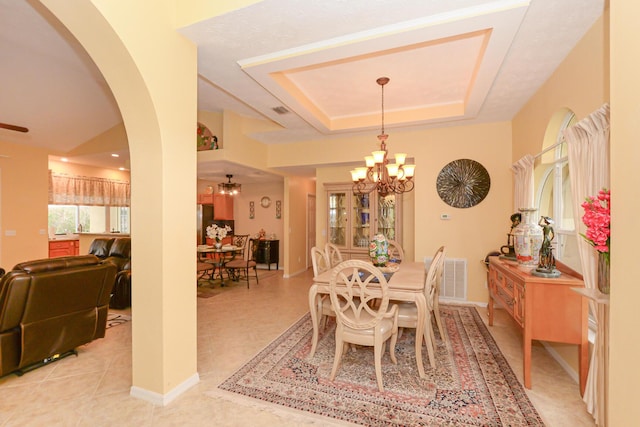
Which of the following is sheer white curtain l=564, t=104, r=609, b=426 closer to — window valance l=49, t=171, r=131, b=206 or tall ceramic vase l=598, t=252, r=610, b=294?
tall ceramic vase l=598, t=252, r=610, b=294

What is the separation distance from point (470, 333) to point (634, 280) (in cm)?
Result: 232

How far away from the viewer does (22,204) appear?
5.34m

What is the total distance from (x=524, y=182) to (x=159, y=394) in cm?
420

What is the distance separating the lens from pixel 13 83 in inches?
151

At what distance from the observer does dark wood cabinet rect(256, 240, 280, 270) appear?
24.7ft

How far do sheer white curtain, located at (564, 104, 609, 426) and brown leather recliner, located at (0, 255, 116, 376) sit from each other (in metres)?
3.86

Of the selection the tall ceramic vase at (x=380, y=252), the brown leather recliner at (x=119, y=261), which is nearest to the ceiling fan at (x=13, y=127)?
the brown leather recliner at (x=119, y=261)

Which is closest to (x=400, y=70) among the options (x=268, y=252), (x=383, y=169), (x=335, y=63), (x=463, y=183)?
(x=335, y=63)

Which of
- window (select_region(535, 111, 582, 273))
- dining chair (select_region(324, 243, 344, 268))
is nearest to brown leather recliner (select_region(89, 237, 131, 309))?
dining chair (select_region(324, 243, 344, 268))

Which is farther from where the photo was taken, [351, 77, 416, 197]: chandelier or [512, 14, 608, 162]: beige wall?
[351, 77, 416, 197]: chandelier

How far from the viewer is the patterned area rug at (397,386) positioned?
194 centimetres

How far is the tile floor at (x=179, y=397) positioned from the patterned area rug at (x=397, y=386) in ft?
0.43

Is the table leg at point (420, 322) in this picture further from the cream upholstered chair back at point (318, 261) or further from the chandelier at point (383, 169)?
the chandelier at point (383, 169)

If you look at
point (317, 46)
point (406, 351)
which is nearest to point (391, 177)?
point (317, 46)
